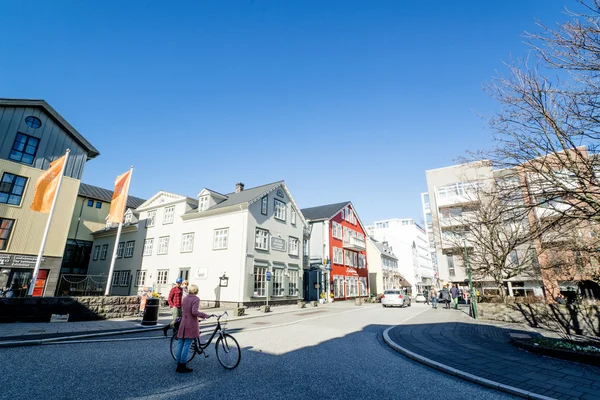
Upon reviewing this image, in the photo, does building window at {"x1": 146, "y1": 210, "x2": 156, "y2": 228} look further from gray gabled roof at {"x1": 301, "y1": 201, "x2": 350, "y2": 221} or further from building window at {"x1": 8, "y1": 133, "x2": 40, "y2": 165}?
gray gabled roof at {"x1": 301, "y1": 201, "x2": 350, "y2": 221}

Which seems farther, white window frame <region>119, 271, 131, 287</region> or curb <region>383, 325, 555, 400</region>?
white window frame <region>119, 271, 131, 287</region>

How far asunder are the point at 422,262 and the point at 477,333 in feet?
231

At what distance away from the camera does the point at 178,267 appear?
966 inches

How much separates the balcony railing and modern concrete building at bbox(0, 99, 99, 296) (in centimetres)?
2836

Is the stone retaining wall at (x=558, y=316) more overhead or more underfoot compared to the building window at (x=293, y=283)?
more underfoot

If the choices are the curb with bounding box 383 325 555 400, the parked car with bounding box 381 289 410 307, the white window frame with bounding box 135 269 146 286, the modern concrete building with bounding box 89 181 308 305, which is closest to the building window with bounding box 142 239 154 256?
the modern concrete building with bounding box 89 181 308 305

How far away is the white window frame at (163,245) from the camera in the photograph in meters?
26.1

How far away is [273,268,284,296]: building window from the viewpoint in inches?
945

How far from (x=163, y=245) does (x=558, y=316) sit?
2777cm

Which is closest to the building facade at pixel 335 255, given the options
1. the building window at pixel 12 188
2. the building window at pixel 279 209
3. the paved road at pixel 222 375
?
the building window at pixel 279 209

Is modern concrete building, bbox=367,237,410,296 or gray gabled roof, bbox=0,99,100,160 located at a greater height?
gray gabled roof, bbox=0,99,100,160

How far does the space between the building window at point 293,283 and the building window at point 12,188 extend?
2105 cm

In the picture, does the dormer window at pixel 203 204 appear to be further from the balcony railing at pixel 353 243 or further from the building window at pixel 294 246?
the balcony railing at pixel 353 243

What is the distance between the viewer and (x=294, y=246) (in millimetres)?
27766
